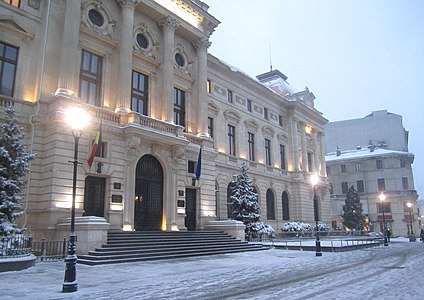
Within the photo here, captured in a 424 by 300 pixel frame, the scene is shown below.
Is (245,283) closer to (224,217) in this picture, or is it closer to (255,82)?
(224,217)

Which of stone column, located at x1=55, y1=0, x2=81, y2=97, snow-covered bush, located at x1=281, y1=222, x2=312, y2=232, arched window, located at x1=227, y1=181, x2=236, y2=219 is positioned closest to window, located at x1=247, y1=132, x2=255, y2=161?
arched window, located at x1=227, y1=181, x2=236, y2=219

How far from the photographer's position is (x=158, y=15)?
27797mm

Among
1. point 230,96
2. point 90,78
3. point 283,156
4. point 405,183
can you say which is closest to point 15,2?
point 90,78

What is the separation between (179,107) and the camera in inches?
1174

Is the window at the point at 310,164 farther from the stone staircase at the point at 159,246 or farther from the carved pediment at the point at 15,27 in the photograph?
the carved pediment at the point at 15,27

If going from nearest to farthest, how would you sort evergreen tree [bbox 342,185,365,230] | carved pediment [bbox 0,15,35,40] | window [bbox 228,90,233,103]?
carved pediment [bbox 0,15,35,40] → window [bbox 228,90,233,103] → evergreen tree [bbox 342,185,365,230]

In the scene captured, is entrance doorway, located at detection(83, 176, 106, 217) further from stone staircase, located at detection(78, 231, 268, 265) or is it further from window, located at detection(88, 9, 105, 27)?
window, located at detection(88, 9, 105, 27)

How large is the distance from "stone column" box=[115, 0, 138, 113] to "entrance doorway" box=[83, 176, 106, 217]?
182 inches

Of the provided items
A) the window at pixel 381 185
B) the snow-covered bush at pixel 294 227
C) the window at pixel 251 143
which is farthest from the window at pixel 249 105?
the window at pixel 381 185

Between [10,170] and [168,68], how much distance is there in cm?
1423

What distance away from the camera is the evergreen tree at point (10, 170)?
1581 centimetres

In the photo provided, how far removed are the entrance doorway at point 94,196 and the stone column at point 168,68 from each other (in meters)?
6.96

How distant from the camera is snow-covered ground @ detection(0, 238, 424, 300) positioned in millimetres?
9281

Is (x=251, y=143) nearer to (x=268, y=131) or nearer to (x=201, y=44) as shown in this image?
(x=268, y=131)
